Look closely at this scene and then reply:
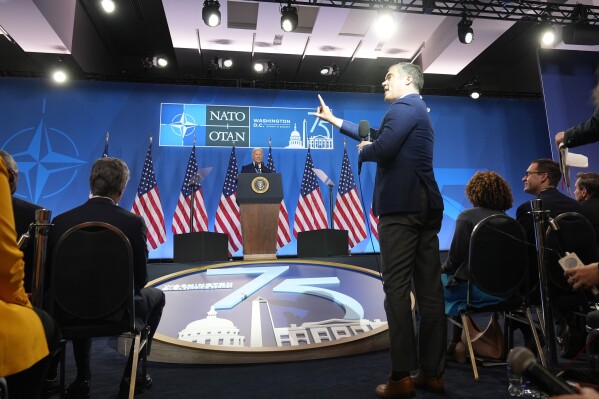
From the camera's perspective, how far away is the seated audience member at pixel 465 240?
2404 millimetres

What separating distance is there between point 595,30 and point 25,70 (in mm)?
9695

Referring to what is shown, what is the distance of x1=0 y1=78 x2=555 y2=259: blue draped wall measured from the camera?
7.29 metres

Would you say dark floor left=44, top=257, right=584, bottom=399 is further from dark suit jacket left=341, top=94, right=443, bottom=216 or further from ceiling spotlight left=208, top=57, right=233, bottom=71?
ceiling spotlight left=208, top=57, right=233, bottom=71

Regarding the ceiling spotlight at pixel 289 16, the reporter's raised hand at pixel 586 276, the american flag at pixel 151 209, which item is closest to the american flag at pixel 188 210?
the american flag at pixel 151 209

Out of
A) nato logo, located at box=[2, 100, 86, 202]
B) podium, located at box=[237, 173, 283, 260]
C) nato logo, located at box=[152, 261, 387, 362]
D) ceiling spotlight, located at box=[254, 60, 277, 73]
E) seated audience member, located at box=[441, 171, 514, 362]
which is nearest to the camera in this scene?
seated audience member, located at box=[441, 171, 514, 362]

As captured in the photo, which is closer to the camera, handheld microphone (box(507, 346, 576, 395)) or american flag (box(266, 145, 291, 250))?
handheld microphone (box(507, 346, 576, 395))

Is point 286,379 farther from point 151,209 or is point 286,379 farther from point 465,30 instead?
point 465,30

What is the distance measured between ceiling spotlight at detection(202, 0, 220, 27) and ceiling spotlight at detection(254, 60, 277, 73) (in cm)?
187

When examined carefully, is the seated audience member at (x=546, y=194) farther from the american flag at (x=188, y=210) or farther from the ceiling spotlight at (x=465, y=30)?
the american flag at (x=188, y=210)

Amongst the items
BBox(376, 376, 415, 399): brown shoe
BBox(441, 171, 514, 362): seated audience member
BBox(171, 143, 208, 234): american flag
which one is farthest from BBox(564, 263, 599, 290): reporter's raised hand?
BBox(171, 143, 208, 234): american flag

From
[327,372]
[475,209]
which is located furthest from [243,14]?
[327,372]

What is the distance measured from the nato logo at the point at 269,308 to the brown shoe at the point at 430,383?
1.95ft

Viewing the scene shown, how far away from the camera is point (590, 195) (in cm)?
296

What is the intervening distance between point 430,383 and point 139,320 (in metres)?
1.46
